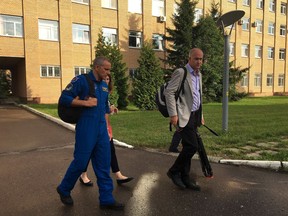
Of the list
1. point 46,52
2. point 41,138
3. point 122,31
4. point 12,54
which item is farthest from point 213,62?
point 41,138

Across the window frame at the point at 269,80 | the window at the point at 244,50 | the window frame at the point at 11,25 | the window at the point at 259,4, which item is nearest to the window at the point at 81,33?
the window frame at the point at 11,25

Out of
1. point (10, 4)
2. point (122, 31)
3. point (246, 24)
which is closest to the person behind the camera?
point (10, 4)

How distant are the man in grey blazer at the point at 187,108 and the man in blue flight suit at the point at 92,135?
100 centimetres

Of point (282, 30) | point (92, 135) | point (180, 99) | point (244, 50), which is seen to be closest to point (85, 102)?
point (92, 135)

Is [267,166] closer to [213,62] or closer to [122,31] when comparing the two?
[213,62]

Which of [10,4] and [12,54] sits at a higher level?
[10,4]

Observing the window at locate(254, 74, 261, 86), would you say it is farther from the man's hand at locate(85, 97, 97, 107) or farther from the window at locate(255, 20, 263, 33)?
the man's hand at locate(85, 97, 97, 107)

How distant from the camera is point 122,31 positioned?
27.2 meters

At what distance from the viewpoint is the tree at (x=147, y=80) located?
17438mm

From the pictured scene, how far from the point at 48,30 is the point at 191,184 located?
22.6 metres

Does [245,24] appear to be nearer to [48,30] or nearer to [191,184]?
[48,30]

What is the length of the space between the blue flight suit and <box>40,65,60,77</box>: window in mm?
21704

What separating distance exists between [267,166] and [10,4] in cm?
2281

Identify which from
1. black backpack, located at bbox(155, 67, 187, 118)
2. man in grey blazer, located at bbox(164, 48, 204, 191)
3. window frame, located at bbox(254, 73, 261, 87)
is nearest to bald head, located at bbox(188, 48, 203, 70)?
man in grey blazer, located at bbox(164, 48, 204, 191)
